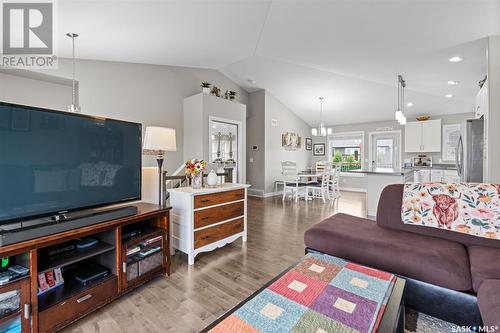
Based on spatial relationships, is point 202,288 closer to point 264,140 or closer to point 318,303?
point 318,303

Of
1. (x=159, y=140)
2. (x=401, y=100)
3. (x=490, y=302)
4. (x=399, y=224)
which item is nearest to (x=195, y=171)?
(x=159, y=140)

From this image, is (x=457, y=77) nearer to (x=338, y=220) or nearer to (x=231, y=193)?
(x=338, y=220)

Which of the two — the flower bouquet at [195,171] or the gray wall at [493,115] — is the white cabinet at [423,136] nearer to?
the gray wall at [493,115]

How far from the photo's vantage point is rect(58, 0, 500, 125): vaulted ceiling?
7.96ft

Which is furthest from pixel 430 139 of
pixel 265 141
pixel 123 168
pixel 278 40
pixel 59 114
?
pixel 59 114

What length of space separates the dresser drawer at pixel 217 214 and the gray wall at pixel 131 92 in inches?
97.5

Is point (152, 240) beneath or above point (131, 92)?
beneath

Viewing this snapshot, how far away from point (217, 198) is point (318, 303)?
1.77 metres

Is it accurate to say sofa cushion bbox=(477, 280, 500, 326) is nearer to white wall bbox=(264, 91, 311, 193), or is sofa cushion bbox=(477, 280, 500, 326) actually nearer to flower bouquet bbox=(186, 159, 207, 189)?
flower bouquet bbox=(186, 159, 207, 189)

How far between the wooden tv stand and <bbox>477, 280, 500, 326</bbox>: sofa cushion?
7.48 ft

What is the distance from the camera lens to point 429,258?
166 centimetres

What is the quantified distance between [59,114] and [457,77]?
5.58 m

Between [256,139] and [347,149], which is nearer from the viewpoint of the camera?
[256,139]

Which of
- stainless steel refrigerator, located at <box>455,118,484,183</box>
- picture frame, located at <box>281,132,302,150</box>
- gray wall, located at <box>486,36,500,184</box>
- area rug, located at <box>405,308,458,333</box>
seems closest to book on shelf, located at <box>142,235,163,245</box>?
area rug, located at <box>405,308,458,333</box>
